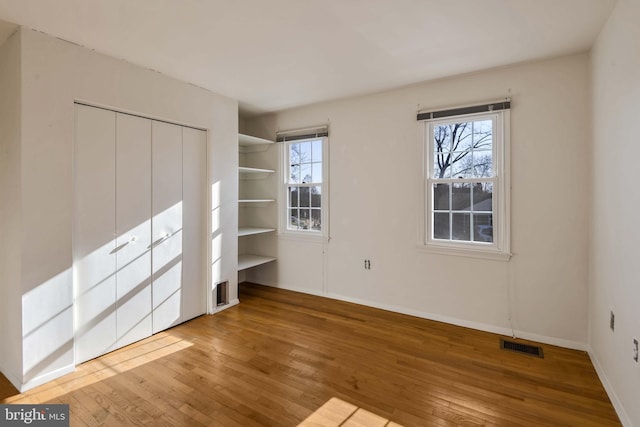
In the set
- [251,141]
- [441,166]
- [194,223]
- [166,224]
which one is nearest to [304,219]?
[251,141]

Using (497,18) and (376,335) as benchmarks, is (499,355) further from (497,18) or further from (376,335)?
(497,18)

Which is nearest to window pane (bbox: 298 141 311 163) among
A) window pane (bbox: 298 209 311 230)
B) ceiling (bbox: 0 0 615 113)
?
window pane (bbox: 298 209 311 230)

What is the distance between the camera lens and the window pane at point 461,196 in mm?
3348

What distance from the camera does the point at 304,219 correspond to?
4555 millimetres

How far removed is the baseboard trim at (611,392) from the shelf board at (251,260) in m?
3.64

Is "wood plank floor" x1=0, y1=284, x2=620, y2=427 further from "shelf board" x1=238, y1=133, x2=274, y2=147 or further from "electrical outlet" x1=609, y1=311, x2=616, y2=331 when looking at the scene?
"shelf board" x1=238, y1=133, x2=274, y2=147

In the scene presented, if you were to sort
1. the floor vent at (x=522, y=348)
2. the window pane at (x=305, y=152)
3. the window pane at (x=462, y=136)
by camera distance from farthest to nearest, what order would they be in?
the window pane at (x=305, y=152)
the window pane at (x=462, y=136)
the floor vent at (x=522, y=348)

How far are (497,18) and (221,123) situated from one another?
291 cm

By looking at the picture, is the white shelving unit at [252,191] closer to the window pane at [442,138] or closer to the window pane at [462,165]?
the window pane at [442,138]

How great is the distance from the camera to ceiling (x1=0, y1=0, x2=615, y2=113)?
6.80 ft

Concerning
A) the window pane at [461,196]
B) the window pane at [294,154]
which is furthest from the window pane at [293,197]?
the window pane at [461,196]

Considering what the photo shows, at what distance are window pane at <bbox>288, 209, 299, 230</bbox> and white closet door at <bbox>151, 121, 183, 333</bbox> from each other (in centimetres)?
168

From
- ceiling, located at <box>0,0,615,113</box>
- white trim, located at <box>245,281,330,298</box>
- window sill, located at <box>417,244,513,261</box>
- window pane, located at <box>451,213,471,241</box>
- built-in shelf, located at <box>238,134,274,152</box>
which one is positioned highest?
ceiling, located at <box>0,0,615,113</box>

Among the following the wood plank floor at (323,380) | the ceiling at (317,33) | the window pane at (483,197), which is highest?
the ceiling at (317,33)
